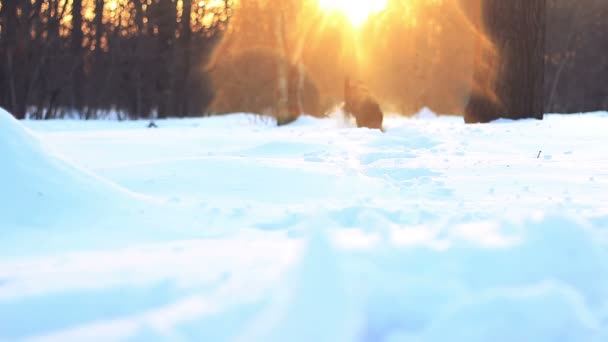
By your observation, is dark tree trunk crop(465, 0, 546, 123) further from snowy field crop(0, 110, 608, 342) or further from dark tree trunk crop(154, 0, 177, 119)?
dark tree trunk crop(154, 0, 177, 119)

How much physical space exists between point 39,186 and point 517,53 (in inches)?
219

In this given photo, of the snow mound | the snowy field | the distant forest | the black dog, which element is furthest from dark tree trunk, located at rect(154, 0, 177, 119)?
the snow mound

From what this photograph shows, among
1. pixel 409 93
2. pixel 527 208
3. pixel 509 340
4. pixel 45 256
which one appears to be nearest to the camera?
pixel 509 340

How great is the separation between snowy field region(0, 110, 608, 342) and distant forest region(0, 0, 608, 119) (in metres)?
10.1

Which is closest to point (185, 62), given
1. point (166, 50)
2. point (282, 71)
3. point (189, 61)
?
point (189, 61)

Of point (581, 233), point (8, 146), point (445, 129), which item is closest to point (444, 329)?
point (581, 233)

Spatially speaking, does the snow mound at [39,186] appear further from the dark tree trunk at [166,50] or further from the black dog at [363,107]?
the dark tree trunk at [166,50]

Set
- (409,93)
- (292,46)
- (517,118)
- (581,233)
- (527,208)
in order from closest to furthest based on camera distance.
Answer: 1. (581,233)
2. (527,208)
3. (517,118)
4. (292,46)
5. (409,93)

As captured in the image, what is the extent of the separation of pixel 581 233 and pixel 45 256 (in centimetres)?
152

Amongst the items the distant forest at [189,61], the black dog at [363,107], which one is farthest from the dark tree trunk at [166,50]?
the black dog at [363,107]

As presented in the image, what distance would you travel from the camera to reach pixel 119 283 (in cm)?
138

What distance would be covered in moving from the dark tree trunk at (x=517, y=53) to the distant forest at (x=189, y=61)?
6.42 meters

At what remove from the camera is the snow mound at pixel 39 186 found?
2.00 m

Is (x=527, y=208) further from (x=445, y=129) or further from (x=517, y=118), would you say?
(x=517, y=118)
